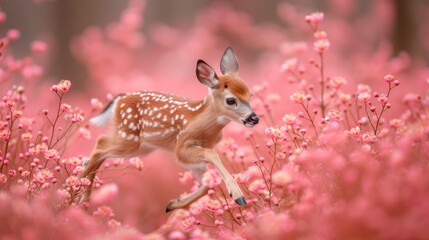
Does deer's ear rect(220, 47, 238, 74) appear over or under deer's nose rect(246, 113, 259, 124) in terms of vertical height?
over

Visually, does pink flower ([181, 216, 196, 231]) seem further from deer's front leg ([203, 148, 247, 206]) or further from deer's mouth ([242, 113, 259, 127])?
deer's mouth ([242, 113, 259, 127])

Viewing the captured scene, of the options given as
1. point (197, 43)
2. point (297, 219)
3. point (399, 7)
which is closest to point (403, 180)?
point (297, 219)

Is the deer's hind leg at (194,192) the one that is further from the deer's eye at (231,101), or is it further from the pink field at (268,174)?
the deer's eye at (231,101)

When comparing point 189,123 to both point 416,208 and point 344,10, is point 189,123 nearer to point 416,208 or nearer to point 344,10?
point 416,208

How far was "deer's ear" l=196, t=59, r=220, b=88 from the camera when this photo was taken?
3.25 meters

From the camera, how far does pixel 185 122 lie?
3473 millimetres

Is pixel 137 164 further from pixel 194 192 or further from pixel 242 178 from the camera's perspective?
pixel 242 178

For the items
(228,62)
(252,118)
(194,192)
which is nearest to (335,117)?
(252,118)

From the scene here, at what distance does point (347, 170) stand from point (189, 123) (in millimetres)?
1211

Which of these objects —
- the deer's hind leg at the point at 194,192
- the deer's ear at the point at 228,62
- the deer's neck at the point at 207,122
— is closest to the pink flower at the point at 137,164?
the deer's hind leg at the point at 194,192

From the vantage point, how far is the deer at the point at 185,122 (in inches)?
127

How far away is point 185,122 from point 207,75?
1.23 ft

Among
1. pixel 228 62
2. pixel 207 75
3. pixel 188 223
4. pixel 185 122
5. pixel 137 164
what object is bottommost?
pixel 188 223

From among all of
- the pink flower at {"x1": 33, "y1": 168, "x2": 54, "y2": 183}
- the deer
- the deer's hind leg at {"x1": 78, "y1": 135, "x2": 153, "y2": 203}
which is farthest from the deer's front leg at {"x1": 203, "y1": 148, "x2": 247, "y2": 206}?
the pink flower at {"x1": 33, "y1": 168, "x2": 54, "y2": 183}
